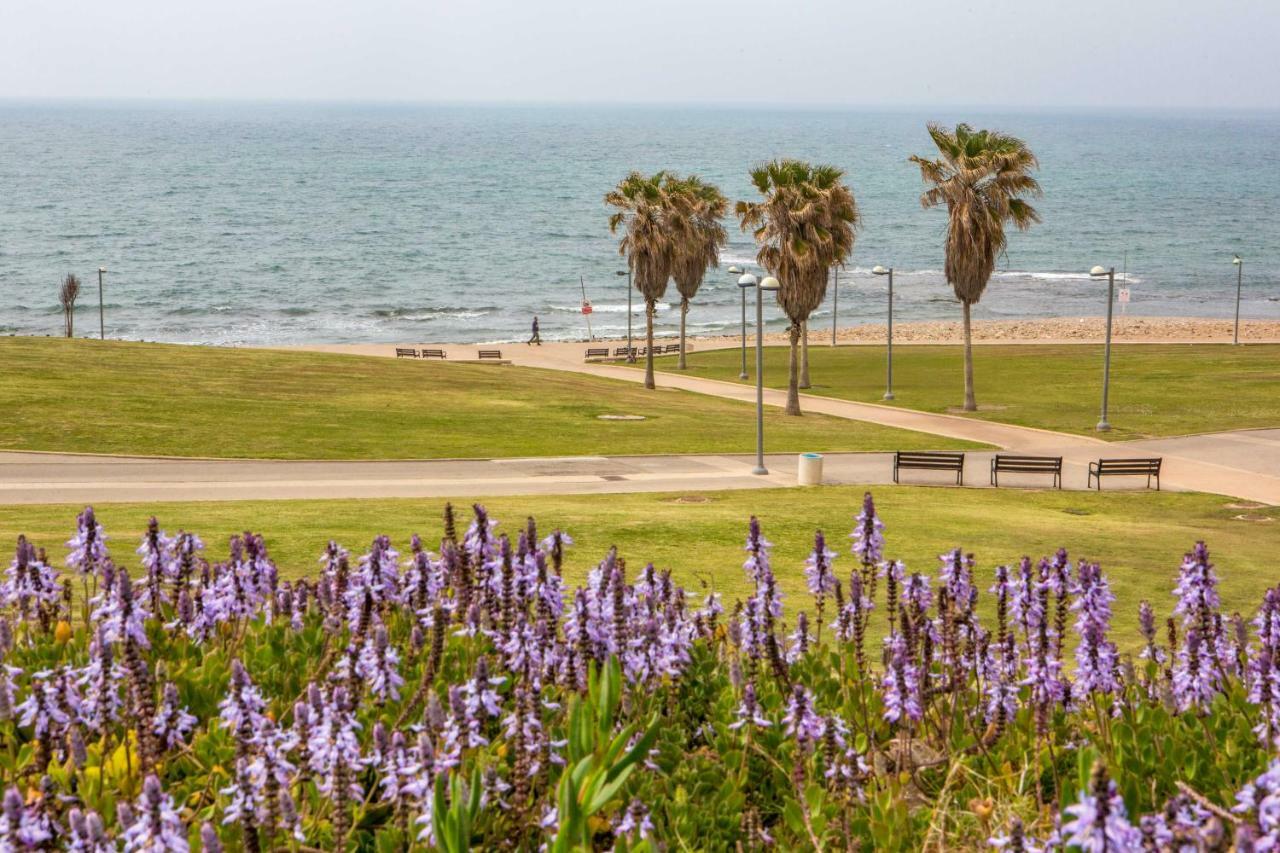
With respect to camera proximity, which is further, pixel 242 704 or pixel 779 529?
pixel 779 529

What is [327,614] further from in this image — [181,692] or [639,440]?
[639,440]

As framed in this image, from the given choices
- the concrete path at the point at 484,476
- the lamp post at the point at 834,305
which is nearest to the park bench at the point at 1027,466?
the concrete path at the point at 484,476

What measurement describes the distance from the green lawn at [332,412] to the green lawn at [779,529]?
28.6 feet

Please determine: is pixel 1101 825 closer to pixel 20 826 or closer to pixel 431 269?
pixel 20 826

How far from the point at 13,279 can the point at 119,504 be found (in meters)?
114

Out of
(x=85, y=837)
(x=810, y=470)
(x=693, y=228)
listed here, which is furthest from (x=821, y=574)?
(x=693, y=228)

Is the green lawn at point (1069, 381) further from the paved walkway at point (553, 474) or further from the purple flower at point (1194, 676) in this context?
the purple flower at point (1194, 676)

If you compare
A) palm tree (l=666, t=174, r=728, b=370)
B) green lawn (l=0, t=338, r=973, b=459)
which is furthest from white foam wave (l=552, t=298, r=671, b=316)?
green lawn (l=0, t=338, r=973, b=459)

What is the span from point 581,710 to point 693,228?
188 ft

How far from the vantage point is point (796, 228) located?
48156 millimetres

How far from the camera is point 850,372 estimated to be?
63.8 metres

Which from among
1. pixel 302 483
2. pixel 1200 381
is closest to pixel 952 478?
pixel 302 483

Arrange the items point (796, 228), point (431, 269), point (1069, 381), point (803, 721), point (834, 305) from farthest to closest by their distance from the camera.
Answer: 1. point (431, 269)
2. point (834, 305)
3. point (1069, 381)
4. point (796, 228)
5. point (803, 721)

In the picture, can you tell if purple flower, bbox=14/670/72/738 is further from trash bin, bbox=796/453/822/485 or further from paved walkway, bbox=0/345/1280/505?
trash bin, bbox=796/453/822/485
